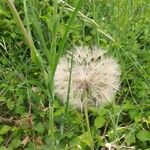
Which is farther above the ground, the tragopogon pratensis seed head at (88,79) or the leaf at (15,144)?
the tragopogon pratensis seed head at (88,79)

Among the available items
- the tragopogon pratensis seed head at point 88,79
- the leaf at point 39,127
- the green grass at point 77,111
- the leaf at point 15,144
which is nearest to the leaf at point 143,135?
the green grass at point 77,111

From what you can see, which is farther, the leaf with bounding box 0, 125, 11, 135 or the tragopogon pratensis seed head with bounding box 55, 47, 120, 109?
the leaf with bounding box 0, 125, 11, 135

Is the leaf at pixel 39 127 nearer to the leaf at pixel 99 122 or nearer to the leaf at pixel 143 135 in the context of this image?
the leaf at pixel 99 122

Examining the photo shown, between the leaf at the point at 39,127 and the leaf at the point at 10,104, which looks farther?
the leaf at the point at 10,104

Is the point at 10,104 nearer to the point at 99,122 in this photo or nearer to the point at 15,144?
the point at 15,144

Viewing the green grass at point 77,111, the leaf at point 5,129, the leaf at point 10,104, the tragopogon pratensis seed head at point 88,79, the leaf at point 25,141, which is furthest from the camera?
the leaf at point 10,104

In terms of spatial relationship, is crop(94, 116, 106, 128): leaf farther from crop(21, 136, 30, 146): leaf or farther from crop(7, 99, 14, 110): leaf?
crop(7, 99, 14, 110): leaf

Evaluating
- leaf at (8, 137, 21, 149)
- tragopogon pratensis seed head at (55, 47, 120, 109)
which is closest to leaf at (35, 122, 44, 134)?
leaf at (8, 137, 21, 149)
